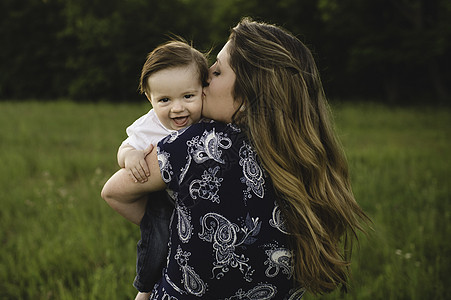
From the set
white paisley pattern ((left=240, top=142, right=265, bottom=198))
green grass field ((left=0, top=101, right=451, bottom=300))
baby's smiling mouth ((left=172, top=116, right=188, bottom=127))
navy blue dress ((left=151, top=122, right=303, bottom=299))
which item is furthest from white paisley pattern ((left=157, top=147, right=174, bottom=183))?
green grass field ((left=0, top=101, right=451, bottom=300))

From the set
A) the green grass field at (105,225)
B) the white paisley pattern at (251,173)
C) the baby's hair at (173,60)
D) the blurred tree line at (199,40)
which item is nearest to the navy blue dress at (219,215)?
the white paisley pattern at (251,173)

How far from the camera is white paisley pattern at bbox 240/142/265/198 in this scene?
4.28 feet

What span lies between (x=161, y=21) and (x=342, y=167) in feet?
94.4

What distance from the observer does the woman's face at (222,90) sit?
4.86 ft

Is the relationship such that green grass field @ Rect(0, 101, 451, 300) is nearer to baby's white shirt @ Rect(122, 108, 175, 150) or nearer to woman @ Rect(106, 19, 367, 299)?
woman @ Rect(106, 19, 367, 299)

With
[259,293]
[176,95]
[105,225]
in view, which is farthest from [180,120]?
[105,225]

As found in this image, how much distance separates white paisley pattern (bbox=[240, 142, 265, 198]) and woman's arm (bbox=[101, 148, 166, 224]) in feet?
0.96

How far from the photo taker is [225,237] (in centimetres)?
131

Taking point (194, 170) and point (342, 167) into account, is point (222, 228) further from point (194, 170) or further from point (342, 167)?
point (342, 167)

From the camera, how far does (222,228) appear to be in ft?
4.28

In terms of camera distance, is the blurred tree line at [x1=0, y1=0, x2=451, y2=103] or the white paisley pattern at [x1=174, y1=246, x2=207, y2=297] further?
the blurred tree line at [x1=0, y1=0, x2=451, y2=103]

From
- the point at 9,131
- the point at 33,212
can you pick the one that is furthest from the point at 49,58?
the point at 33,212

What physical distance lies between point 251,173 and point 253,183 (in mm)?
34

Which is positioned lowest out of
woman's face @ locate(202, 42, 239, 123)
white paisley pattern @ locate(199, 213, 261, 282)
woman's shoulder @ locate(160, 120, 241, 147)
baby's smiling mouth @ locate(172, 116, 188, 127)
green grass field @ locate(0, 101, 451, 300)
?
green grass field @ locate(0, 101, 451, 300)
